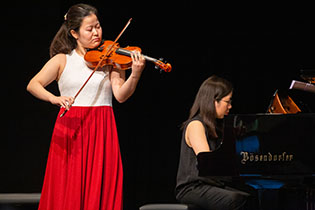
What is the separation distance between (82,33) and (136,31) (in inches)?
56.3

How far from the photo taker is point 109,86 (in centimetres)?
246

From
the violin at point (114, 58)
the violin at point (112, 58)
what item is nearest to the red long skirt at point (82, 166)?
the violin at point (112, 58)

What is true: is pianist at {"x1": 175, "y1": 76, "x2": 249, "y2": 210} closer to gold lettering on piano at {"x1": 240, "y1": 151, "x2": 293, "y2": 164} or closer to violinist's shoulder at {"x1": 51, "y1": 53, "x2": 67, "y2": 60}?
gold lettering on piano at {"x1": 240, "y1": 151, "x2": 293, "y2": 164}

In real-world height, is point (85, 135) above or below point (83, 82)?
below

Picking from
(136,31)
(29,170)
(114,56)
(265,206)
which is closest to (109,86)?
(114,56)

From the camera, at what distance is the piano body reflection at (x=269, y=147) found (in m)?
2.36

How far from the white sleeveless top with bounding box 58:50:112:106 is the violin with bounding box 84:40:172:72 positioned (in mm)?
51

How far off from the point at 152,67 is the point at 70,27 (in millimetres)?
1506

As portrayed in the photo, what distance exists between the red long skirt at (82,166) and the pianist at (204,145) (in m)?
0.63

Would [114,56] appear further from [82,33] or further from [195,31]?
[195,31]

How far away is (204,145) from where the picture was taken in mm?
2820

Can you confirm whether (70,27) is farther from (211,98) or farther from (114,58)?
(211,98)

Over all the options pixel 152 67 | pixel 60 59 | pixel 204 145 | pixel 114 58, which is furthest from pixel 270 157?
pixel 152 67

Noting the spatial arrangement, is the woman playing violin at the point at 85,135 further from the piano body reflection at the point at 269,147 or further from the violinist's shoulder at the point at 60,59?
the piano body reflection at the point at 269,147
